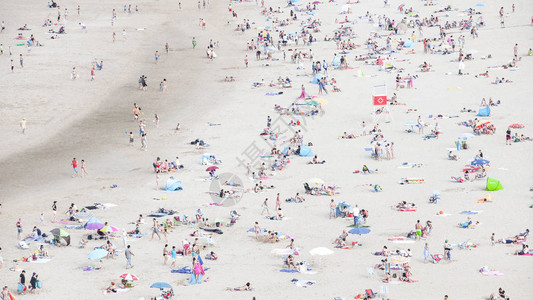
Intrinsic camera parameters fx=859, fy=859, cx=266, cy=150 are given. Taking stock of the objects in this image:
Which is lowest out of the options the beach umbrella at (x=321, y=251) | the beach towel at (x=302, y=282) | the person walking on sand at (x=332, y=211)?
the beach towel at (x=302, y=282)

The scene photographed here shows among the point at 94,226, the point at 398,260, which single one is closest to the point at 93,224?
the point at 94,226

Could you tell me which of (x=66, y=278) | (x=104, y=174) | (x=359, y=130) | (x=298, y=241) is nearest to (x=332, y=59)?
(x=359, y=130)

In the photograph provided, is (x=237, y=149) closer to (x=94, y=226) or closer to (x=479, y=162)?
(x=479, y=162)

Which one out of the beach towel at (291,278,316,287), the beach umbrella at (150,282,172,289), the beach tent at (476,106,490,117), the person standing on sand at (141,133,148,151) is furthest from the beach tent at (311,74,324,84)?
the beach umbrella at (150,282,172,289)

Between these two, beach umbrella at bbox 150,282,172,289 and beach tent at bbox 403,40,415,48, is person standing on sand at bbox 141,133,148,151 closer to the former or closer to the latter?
beach umbrella at bbox 150,282,172,289

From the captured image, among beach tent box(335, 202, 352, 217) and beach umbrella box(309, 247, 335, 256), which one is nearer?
beach umbrella box(309, 247, 335, 256)

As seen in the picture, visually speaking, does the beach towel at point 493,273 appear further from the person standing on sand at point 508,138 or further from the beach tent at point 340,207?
the person standing on sand at point 508,138

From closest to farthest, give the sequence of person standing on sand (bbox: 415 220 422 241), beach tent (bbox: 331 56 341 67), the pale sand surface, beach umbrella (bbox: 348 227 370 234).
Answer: the pale sand surface → person standing on sand (bbox: 415 220 422 241) → beach umbrella (bbox: 348 227 370 234) → beach tent (bbox: 331 56 341 67)

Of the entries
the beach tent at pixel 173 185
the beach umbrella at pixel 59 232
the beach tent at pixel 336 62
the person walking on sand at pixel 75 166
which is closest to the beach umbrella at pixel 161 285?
the beach umbrella at pixel 59 232
